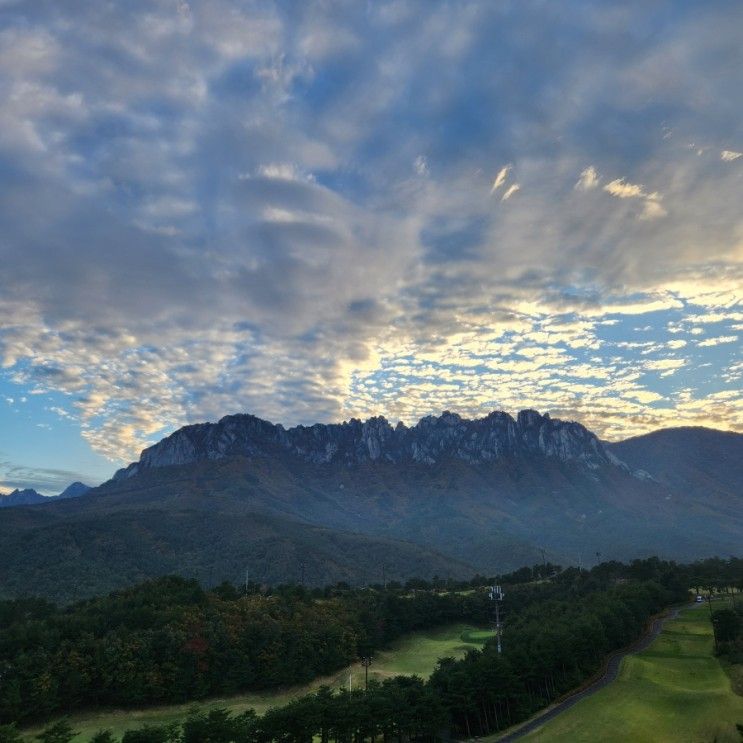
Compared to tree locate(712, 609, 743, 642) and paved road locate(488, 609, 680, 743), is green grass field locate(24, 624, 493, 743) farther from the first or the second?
tree locate(712, 609, 743, 642)

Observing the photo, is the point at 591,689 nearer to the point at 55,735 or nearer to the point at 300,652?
the point at 300,652

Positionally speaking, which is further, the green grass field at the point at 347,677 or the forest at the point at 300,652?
the green grass field at the point at 347,677

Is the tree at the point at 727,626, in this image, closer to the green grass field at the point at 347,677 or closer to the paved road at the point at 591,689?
the paved road at the point at 591,689

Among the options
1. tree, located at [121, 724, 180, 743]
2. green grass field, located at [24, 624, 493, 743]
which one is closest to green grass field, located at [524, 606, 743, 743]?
tree, located at [121, 724, 180, 743]

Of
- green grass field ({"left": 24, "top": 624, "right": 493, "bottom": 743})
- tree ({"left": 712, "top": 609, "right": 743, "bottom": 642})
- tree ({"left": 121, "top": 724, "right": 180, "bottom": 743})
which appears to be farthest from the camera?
green grass field ({"left": 24, "top": 624, "right": 493, "bottom": 743})

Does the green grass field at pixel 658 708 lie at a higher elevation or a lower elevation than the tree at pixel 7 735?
lower

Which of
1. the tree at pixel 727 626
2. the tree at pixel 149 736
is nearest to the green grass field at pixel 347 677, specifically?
the tree at pixel 149 736

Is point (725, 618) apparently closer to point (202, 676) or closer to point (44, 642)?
point (202, 676)

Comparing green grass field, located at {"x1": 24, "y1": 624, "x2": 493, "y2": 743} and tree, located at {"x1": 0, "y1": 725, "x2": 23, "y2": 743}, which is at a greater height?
tree, located at {"x1": 0, "y1": 725, "x2": 23, "y2": 743}
